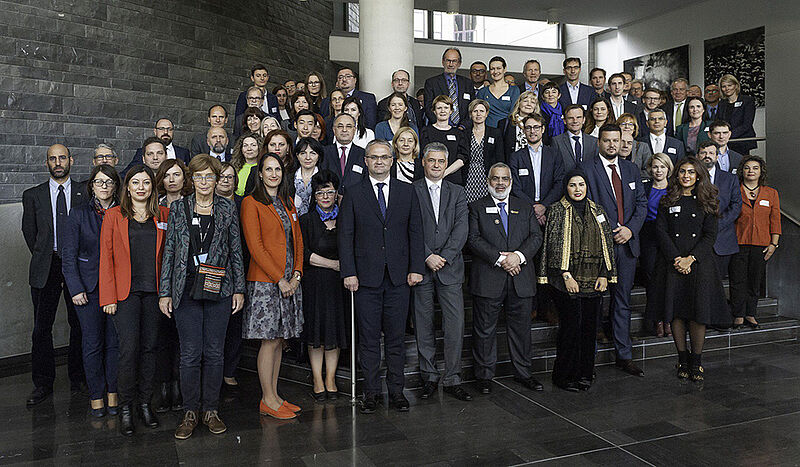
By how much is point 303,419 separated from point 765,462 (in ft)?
8.92

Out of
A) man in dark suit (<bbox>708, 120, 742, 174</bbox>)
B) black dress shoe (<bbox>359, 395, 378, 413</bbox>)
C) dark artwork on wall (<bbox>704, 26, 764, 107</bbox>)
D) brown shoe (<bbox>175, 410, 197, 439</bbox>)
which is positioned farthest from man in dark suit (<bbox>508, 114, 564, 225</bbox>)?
dark artwork on wall (<bbox>704, 26, 764, 107</bbox>)

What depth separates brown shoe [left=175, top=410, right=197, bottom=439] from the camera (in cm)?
390

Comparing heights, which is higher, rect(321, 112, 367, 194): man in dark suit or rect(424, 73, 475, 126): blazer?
rect(424, 73, 475, 126): blazer

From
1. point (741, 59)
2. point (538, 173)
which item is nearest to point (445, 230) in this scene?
point (538, 173)

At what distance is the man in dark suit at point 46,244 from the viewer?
188 inches

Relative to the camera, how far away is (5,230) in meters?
5.86

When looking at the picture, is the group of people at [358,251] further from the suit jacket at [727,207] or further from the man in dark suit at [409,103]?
the man in dark suit at [409,103]

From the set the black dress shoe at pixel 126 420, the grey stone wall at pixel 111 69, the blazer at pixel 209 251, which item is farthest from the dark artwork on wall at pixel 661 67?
the black dress shoe at pixel 126 420

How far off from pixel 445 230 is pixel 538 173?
123cm

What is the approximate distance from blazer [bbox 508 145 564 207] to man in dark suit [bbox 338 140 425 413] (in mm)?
1342

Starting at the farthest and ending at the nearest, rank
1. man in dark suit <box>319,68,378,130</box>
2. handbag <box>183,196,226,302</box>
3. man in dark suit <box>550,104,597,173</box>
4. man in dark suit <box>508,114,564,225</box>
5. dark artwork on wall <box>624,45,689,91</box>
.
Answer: dark artwork on wall <box>624,45,689,91</box> < man in dark suit <box>319,68,378,130</box> < man in dark suit <box>550,104,597,173</box> < man in dark suit <box>508,114,564,225</box> < handbag <box>183,196,226,302</box>

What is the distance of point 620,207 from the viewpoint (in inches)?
204

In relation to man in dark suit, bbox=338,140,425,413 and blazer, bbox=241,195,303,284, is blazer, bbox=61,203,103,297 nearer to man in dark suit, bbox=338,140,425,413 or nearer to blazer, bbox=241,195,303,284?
blazer, bbox=241,195,303,284

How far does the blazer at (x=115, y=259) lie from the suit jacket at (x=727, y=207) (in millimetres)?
4774
